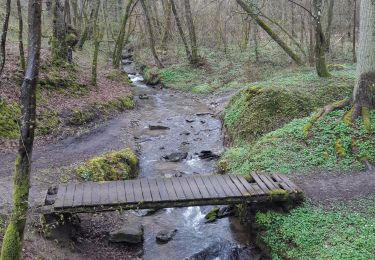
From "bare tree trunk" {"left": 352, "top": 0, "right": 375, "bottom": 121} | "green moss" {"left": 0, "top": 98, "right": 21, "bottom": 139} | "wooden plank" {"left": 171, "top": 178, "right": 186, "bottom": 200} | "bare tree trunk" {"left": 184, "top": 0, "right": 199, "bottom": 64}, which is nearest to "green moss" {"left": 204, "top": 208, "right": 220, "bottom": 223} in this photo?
"wooden plank" {"left": 171, "top": 178, "right": 186, "bottom": 200}

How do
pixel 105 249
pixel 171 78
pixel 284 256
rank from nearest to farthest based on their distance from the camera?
pixel 284 256
pixel 105 249
pixel 171 78

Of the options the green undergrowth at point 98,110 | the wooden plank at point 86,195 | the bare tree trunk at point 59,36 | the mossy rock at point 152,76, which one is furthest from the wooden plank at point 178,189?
the mossy rock at point 152,76

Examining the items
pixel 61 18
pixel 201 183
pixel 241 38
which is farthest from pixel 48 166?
pixel 241 38

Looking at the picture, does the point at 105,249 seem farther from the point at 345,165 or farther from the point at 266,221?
the point at 345,165

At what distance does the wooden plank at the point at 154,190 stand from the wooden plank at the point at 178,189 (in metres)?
0.38

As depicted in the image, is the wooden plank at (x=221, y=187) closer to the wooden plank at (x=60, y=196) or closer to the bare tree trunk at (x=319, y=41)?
the wooden plank at (x=60, y=196)

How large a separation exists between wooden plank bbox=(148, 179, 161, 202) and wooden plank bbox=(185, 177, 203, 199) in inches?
27.8

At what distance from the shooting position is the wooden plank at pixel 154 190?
7.54 meters

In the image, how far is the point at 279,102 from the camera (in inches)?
498

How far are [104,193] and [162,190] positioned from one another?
3.78 feet

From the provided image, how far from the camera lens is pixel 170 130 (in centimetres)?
1532

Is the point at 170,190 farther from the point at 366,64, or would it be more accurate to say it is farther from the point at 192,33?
the point at 192,33

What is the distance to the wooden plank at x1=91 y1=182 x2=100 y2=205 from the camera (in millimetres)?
7322

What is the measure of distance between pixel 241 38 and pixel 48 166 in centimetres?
2065
